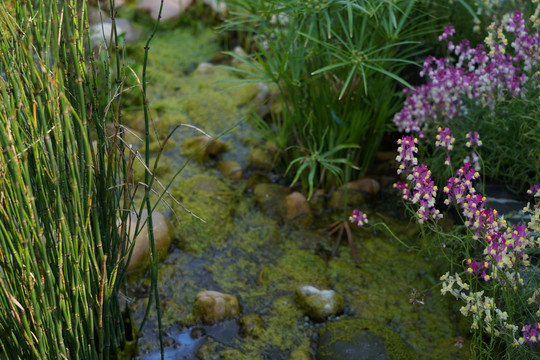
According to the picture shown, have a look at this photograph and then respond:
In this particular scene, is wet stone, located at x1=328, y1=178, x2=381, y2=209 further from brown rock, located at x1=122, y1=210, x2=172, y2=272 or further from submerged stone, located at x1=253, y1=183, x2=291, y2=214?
brown rock, located at x1=122, y1=210, x2=172, y2=272

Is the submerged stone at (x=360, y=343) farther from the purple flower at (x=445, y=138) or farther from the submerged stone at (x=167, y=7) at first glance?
the submerged stone at (x=167, y=7)

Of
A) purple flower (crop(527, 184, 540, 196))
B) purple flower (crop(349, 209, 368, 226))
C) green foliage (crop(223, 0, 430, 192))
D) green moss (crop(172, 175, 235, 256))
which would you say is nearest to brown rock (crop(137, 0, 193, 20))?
green foliage (crop(223, 0, 430, 192))

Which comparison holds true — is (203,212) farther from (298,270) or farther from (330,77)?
(330,77)

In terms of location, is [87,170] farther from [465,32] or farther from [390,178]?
[465,32]

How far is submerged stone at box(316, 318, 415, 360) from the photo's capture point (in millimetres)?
1921

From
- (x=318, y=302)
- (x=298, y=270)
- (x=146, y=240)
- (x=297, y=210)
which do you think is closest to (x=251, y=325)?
(x=318, y=302)

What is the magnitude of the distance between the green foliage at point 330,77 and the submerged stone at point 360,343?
0.63 metres

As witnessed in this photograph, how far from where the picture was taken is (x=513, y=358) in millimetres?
1625

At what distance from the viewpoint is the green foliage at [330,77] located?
240 cm

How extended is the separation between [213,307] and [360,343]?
551 millimetres

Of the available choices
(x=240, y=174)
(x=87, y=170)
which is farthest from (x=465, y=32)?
(x=87, y=170)

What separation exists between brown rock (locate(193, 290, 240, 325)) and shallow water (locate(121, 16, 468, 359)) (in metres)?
0.03

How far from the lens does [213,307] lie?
210 cm

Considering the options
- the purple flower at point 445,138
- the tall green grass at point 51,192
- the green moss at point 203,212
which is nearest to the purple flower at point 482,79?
the purple flower at point 445,138
